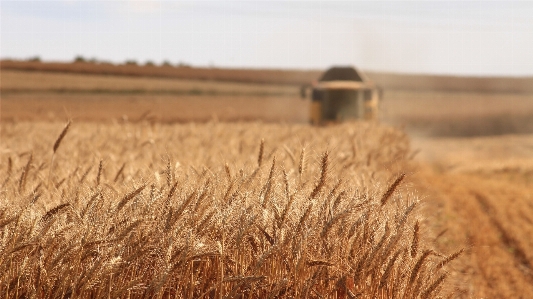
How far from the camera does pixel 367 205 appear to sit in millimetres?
3361

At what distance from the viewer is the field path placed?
7.80 metres

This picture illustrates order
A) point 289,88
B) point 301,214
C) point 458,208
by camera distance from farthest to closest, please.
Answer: point 289,88 < point 458,208 < point 301,214

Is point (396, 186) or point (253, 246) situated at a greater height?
point (396, 186)

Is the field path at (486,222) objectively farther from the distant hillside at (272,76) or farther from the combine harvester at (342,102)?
the distant hillside at (272,76)

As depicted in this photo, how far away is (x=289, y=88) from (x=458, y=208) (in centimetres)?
3539

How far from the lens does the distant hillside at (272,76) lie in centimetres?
4391

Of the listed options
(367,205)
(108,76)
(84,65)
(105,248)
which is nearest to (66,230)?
(105,248)

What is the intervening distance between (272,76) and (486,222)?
42.7 metres

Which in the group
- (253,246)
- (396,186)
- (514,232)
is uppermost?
(396,186)

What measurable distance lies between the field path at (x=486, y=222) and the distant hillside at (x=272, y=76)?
29.4 m

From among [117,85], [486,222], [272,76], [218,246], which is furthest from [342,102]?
[272,76]

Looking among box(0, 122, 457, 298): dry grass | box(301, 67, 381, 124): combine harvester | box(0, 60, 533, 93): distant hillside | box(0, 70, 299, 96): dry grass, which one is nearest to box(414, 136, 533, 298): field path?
box(0, 122, 457, 298): dry grass

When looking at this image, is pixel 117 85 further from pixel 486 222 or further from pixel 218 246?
pixel 218 246

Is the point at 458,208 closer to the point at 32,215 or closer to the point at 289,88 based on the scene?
the point at 32,215
